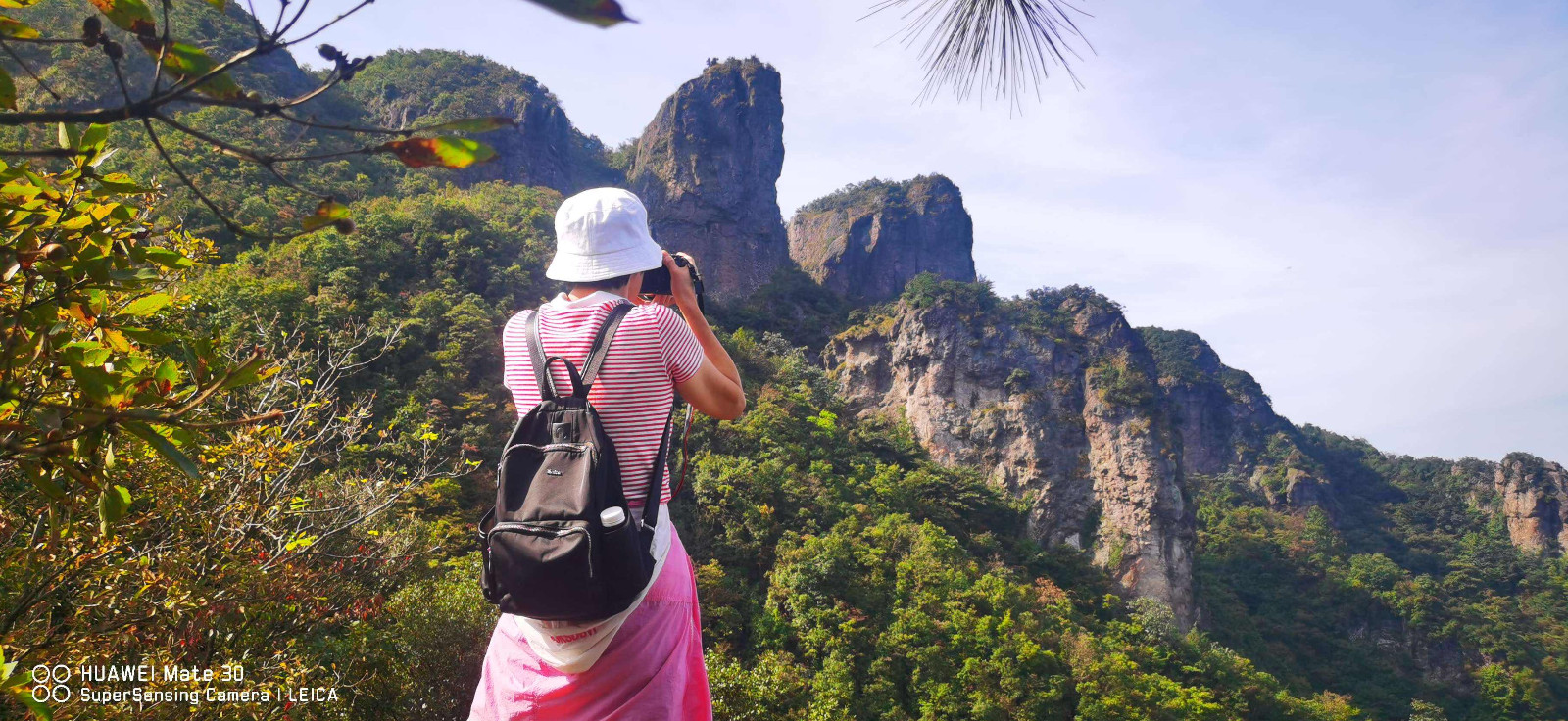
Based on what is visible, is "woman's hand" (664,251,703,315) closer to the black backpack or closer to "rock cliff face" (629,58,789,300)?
the black backpack

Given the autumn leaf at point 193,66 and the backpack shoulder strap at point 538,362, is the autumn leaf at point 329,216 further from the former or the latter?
the backpack shoulder strap at point 538,362

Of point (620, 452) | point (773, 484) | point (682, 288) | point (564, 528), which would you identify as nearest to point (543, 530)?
point (564, 528)

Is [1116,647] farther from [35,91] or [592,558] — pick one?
[35,91]

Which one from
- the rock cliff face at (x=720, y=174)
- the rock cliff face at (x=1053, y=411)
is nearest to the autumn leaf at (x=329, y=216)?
the rock cliff face at (x=1053, y=411)

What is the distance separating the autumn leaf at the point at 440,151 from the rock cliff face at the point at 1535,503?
41.4m

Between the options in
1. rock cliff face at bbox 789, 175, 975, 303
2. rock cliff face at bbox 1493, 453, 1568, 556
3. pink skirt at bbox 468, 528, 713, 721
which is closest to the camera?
pink skirt at bbox 468, 528, 713, 721

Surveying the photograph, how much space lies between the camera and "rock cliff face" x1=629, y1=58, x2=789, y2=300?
33750 mm

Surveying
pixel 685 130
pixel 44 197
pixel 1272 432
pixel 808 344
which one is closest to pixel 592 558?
pixel 44 197

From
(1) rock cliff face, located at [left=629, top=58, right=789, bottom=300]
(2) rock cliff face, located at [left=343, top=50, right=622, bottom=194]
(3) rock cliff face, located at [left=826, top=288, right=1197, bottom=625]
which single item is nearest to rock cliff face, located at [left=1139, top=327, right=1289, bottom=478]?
(3) rock cliff face, located at [left=826, top=288, right=1197, bottom=625]

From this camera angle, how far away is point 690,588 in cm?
150

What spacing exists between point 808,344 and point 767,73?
40.1ft

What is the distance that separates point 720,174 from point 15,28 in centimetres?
3428

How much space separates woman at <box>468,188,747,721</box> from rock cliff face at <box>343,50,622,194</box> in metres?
31.2

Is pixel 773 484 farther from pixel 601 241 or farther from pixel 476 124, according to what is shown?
pixel 476 124
